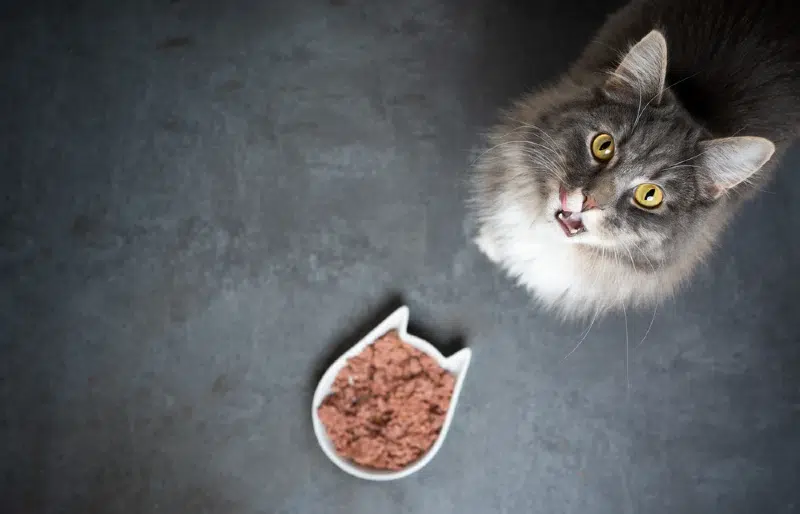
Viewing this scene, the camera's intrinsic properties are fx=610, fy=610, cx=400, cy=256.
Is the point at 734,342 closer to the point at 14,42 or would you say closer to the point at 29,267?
the point at 29,267

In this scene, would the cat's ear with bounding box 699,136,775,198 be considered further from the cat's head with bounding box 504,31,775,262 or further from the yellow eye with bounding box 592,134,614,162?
the yellow eye with bounding box 592,134,614,162

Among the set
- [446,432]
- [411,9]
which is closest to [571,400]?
[446,432]

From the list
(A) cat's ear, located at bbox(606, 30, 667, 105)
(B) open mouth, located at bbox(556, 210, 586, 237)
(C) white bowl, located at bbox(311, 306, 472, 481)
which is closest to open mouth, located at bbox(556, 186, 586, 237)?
(B) open mouth, located at bbox(556, 210, 586, 237)

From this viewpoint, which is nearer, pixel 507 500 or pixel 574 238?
pixel 574 238

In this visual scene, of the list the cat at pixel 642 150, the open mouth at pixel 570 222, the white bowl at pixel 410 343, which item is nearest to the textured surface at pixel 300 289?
the white bowl at pixel 410 343

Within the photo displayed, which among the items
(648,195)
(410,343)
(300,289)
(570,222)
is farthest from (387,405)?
(648,195)

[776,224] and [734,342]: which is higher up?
[776,224]

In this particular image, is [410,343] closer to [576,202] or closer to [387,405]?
[387,405]
